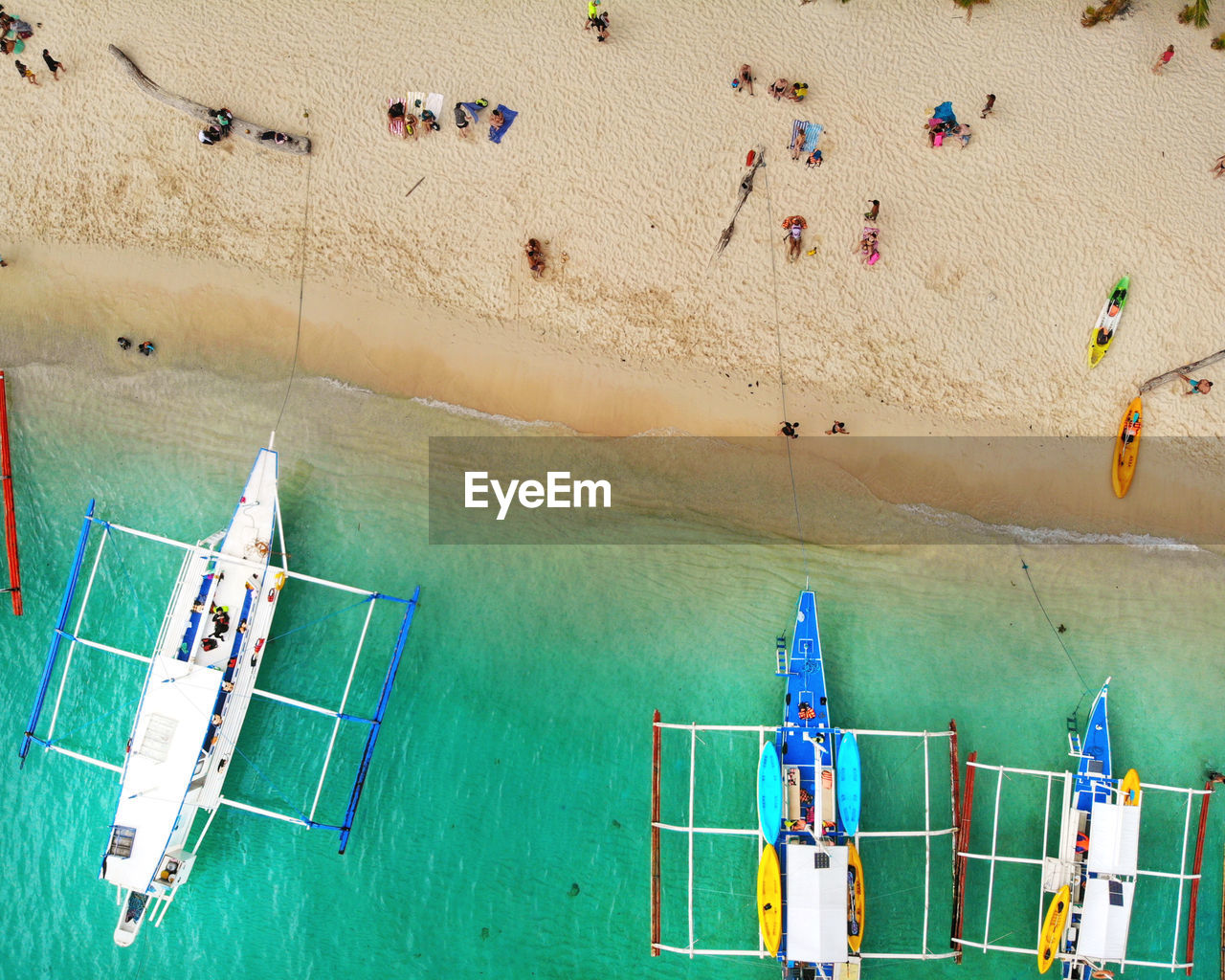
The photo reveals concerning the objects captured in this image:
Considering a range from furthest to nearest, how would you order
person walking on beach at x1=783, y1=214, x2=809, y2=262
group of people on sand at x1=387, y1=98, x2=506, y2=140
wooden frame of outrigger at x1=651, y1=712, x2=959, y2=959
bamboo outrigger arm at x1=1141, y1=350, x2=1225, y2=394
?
bamboo outrigger arm at x1=1141, y1=350, x2=1225, y2=394
group of people on sand at x1=387, y1=98, x2=506, y2=140
person walking on beach at x1=783, y1=214, x2=809, y2=262
wooden frame of outrigger at x1=651, y1=712, x2=959, y2=959

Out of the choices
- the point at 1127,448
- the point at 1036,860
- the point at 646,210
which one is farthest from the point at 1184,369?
the point at 646,210

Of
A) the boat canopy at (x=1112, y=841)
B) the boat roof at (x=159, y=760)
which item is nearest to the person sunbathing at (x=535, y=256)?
the boat roof at (x=159, y=760)

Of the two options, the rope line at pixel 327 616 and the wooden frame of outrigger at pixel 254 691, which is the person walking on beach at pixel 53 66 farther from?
the rope line at pixel 327 616

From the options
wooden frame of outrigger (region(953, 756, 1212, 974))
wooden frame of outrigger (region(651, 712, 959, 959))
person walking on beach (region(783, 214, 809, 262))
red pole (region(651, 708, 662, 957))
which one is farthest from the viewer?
person walking on beach (region(783, 214, 809, 262))

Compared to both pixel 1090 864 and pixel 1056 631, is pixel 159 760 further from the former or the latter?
pixel 1056 631

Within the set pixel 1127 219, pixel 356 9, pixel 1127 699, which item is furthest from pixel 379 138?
pixel 1127 699

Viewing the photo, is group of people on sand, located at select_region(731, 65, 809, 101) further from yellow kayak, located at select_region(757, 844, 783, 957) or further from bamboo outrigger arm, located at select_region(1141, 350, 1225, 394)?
yellow kayak, located at select_region(757, 844, 783, 957)

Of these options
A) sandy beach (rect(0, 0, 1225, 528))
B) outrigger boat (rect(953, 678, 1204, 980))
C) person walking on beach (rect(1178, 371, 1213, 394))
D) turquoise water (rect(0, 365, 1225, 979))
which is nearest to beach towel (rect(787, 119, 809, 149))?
sandy beach (rect(0, 0, 1225, 528))
